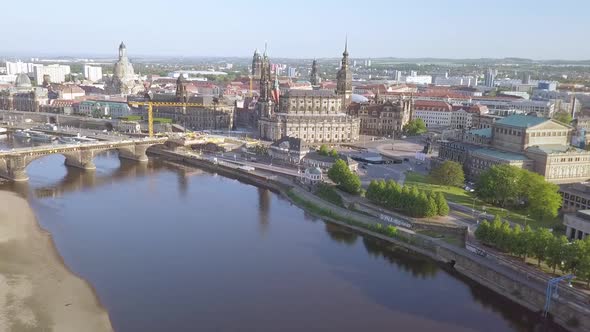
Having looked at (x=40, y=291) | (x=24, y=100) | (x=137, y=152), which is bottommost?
(x=40, y=291)

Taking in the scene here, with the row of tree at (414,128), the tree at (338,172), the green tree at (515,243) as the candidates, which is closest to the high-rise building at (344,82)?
the row of tree at (414,128)

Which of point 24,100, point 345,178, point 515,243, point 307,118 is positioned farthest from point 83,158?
point 24,100

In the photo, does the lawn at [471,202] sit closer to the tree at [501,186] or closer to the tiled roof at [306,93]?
the tree at [501,186]

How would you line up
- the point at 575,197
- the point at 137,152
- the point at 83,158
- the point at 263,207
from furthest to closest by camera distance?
1. the point at 137,152
2. the point at 83,158
3. the point at 263,207
4. the point at 575,197

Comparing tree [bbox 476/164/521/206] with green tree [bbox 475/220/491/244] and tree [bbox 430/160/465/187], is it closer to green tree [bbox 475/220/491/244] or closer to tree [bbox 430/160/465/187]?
tree [bbox 430/160/465/187]

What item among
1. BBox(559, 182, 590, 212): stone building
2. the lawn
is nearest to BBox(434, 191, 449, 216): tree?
the lawn

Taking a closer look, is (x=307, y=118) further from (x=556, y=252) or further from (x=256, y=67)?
(x=256, y=67)
